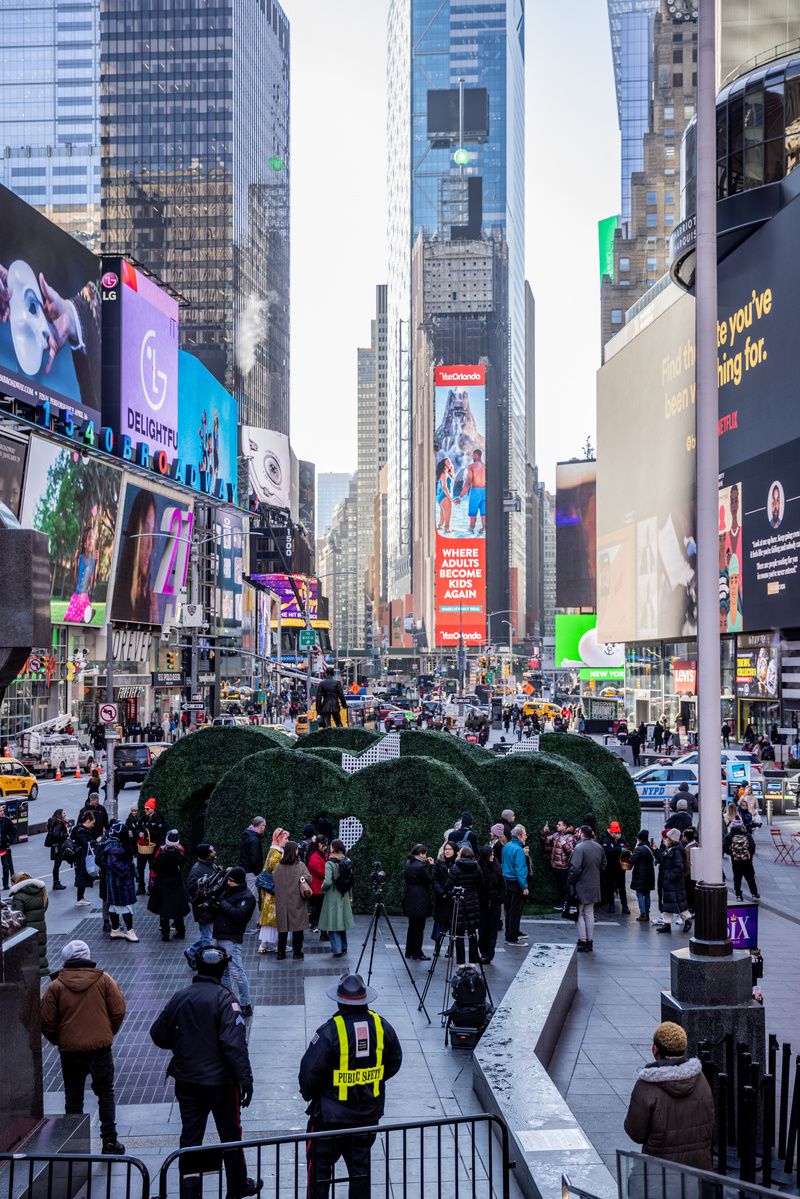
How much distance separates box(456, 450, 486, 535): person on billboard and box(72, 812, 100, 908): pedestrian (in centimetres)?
13573

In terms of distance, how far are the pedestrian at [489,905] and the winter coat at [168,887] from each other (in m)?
4.05

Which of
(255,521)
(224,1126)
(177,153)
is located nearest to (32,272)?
(224,1126)

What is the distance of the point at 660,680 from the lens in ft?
267

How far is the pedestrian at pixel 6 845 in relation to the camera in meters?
21.3

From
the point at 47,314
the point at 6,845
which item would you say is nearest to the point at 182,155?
the point at 47,314

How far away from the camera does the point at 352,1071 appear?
7.25m

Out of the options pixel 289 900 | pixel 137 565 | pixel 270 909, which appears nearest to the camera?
pixel 289 900

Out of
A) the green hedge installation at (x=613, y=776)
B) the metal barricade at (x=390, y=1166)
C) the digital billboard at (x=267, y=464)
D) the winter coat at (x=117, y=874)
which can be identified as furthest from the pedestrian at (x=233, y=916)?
the digital billboard at (x=267, y=464)

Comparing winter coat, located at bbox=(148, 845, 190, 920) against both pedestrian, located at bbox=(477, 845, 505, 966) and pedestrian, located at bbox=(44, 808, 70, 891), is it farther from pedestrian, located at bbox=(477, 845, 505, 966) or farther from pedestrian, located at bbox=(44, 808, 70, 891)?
pedestrian, located at bbox=(44, 808, 70, 891)

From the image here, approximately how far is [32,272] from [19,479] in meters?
12.4

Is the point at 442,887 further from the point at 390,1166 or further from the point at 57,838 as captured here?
the point at 57,838

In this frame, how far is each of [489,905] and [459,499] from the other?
141759mm

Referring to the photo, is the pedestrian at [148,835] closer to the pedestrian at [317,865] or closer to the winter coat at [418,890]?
the pedestrian at [317,865]

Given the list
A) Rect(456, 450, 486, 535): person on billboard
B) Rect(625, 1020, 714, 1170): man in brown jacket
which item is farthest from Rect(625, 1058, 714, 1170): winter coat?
Rect(456, 450, 486, 535): person on billboard
